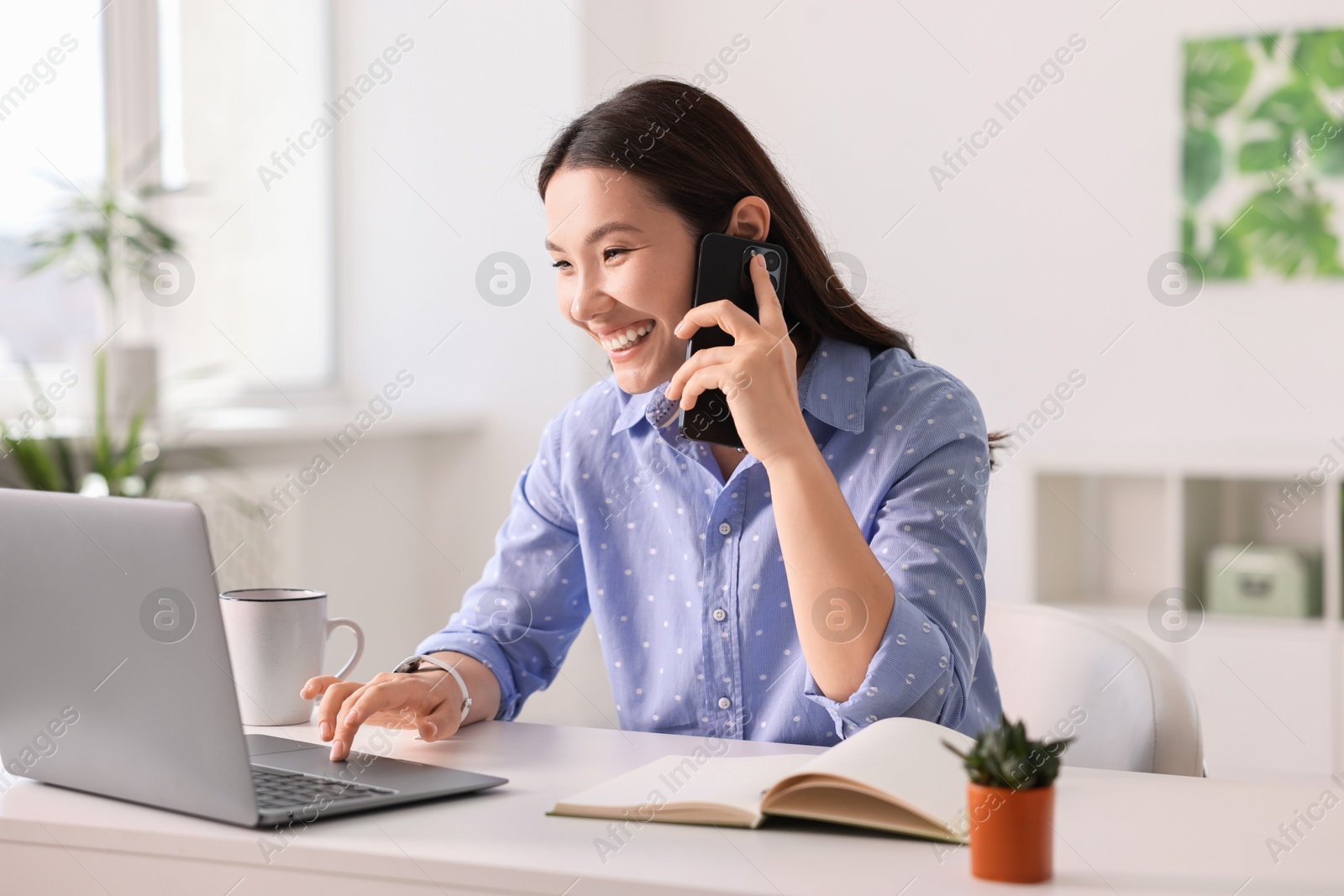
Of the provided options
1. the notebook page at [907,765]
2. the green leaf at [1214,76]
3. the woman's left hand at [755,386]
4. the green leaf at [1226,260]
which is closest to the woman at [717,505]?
the woman's left hand at [755,386]

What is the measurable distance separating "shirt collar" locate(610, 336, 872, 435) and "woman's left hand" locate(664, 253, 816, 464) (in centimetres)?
13

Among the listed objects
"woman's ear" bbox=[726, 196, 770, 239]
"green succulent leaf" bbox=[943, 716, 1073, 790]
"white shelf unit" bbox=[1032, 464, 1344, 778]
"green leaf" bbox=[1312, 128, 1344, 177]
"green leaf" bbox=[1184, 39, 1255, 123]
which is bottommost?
"white shelf unit" bbox=[1032, 464, 1344, 778]

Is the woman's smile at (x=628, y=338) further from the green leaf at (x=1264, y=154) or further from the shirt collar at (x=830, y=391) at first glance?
the green leaf at (x=1264, y=154)

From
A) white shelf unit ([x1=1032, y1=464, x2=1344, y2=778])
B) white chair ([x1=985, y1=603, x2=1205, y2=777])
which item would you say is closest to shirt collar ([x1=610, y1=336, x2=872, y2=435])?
white chair ([x1=985, y1=603, x2=1205, y2=777])

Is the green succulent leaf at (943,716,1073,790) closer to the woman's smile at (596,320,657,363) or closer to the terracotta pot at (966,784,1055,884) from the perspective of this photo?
the terracotta pot at (966,784,1055,884)

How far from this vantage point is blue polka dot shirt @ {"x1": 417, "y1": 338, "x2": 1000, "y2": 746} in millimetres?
1232

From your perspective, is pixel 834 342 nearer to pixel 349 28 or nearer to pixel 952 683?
pixel 952 683

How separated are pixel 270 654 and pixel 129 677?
353mm

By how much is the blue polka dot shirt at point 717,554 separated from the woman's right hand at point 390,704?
0.41 ft

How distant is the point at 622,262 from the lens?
1.33 m

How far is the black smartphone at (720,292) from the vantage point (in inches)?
51.6

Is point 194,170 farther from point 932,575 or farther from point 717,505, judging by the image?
point 932,575

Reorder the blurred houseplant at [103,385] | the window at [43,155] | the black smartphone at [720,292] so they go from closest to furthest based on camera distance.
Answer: the black smartphone at [720,292] → the blurred houseplant at [103,385] → the window at [43,155]

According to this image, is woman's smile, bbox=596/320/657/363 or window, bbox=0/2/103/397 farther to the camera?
window, bbox=0/2/103/397
